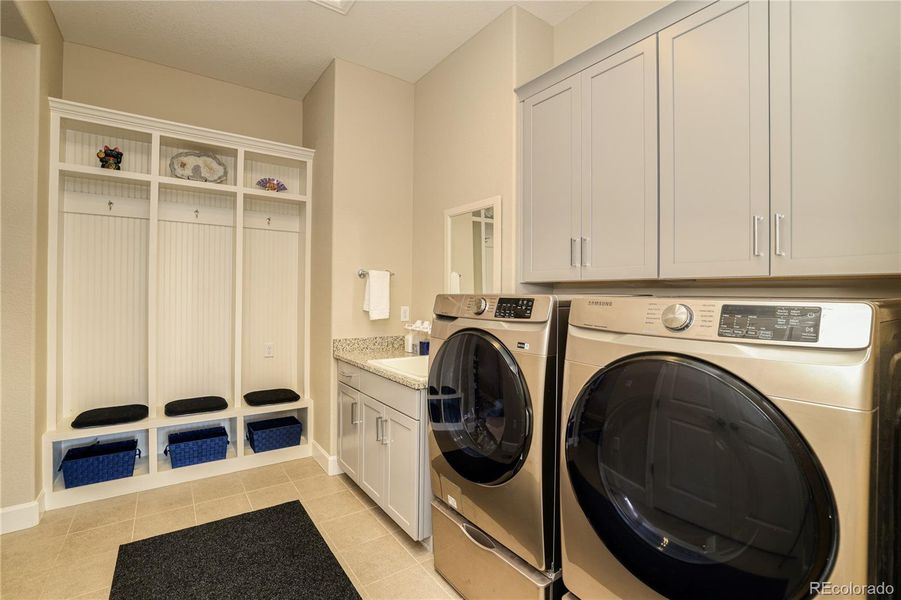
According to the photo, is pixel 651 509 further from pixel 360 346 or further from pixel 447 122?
pixel 447 122

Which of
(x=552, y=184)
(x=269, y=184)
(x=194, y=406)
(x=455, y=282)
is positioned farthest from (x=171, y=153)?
(x=552, y=184)

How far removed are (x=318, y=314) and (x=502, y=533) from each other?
220 cm

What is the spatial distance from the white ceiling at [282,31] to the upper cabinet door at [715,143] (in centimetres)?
106

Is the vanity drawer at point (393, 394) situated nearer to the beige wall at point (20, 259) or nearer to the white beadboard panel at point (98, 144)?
the beige wall at point (20, 259)

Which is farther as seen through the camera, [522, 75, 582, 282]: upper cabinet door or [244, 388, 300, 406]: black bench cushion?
[244, 388, 300, 406]: black bench cushion

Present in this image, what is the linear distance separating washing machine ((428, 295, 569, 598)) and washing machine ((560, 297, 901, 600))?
15 centimetres

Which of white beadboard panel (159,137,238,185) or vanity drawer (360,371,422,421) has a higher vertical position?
white beadboard panel (159,137,238,185)

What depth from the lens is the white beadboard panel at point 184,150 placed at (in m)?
3.02

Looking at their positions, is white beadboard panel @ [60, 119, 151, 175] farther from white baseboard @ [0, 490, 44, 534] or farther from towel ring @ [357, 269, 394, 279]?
white baseboard @ [0, 490, 44, 534]

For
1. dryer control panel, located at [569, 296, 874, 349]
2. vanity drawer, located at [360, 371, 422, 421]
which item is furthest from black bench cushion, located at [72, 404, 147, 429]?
dryer control panel, located at [569, 296, 874, 349]

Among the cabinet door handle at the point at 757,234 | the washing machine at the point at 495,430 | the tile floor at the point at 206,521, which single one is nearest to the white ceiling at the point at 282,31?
the cabinet door handle at the point at 757,234

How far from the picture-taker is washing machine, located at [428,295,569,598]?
4.65 ft

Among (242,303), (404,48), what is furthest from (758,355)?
(242,303)

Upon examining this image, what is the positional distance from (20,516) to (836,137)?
3997mm
